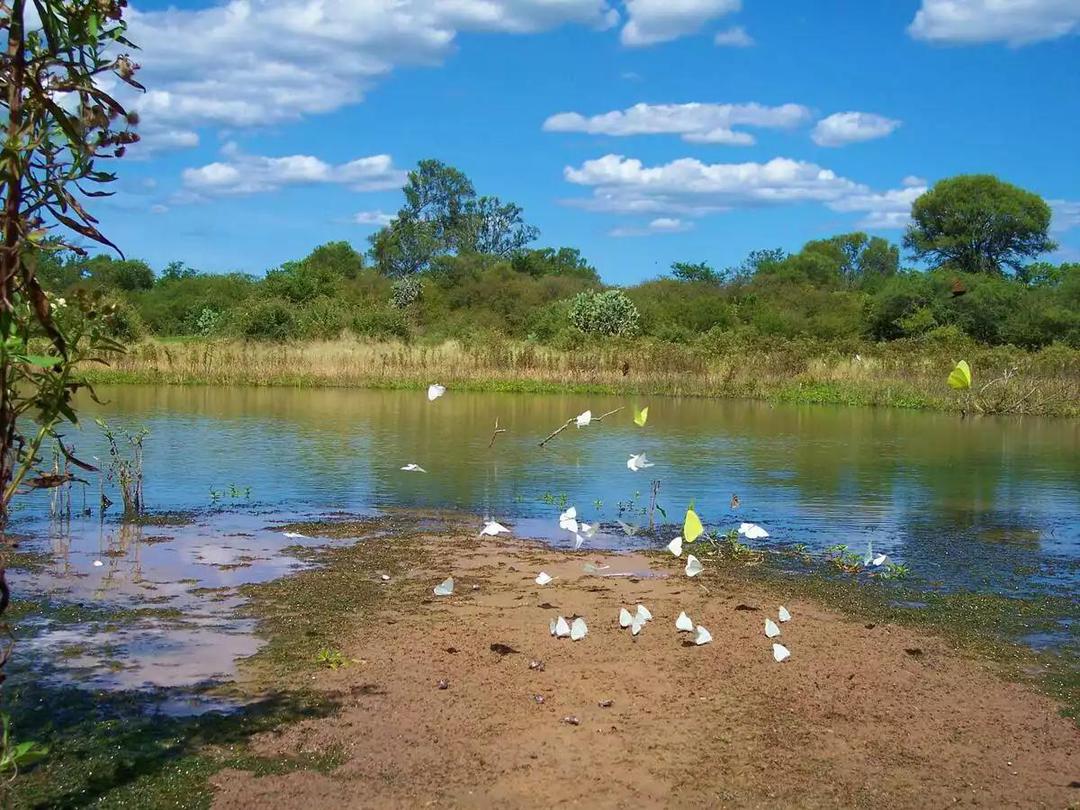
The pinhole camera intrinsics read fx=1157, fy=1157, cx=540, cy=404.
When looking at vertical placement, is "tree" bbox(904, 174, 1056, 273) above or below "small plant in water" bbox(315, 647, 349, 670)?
above

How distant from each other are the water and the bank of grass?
429cm

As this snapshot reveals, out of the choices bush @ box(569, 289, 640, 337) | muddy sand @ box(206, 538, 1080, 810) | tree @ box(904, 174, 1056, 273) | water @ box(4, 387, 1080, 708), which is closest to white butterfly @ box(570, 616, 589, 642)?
muddy sand @ box(206, 538, 1080, 810)

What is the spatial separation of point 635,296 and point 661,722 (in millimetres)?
49178

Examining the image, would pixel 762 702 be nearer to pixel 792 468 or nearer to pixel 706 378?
pixel 792 468

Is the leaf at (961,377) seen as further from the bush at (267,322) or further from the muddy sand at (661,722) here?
the bush at (267,322)

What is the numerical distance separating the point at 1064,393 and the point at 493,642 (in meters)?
25.1

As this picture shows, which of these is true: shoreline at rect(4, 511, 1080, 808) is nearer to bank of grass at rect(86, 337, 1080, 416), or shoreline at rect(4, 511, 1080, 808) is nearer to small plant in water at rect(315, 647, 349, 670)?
small plant in water at rect(315, 647, 349, 670)

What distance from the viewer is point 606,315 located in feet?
133

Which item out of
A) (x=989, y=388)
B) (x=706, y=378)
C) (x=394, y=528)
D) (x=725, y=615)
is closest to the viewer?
(x=725, y=615)

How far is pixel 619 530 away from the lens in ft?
35.0

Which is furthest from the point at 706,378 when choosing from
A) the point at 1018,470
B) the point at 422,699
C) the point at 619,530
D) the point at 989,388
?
the point at 422,699

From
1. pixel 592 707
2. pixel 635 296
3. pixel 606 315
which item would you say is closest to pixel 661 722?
pixel 592 707

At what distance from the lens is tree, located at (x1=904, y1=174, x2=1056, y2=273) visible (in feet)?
190

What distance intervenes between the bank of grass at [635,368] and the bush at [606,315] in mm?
7265
